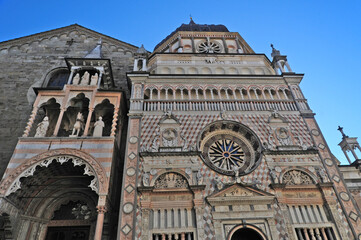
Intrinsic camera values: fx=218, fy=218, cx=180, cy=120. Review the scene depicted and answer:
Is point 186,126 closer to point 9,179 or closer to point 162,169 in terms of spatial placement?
point 162,169

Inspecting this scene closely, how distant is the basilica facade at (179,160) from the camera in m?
9.65

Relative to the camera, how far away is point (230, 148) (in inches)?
489

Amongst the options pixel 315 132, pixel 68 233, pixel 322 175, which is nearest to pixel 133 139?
pixel 68 233

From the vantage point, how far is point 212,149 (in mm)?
12336

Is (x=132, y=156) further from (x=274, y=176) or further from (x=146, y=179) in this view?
(x=274, y=176)

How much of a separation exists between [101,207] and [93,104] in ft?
19.4

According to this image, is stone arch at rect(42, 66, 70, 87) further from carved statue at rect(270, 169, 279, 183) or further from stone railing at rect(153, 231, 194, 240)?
carved statue at rect(270, 169, 279, 183)

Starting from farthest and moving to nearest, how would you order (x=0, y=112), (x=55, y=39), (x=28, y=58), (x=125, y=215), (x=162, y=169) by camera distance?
1. (x=55, y=39)
2. (x=28, y=58)
3. (x=0, y=112)
4. (x=162, y=169)
5. (x=125, y=215)

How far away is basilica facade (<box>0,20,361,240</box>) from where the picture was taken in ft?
31.7

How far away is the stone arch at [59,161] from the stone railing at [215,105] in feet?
13.2

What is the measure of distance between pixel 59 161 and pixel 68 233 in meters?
4.12

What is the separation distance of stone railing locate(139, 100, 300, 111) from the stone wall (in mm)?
4791

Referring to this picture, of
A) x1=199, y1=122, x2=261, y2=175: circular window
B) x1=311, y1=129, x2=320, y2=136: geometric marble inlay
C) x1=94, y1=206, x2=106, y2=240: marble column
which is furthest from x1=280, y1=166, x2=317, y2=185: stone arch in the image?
x1=94, y1=206, x2=106, y2=240: marble column

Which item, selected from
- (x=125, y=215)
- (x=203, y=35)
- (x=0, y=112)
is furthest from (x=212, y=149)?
(x=0, y=112)
